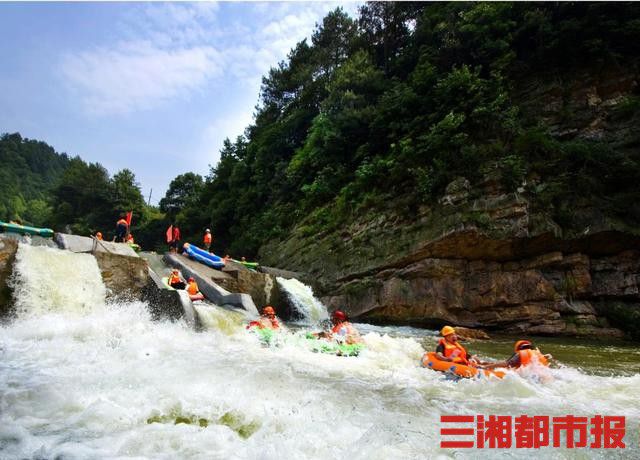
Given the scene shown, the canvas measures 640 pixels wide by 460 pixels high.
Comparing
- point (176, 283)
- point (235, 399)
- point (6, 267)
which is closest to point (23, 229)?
point (6, 267)

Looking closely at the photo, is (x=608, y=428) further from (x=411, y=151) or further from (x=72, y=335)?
(x=411, y=151)

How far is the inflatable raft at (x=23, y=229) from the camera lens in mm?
14969

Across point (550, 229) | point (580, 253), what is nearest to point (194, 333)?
point (550, 229)

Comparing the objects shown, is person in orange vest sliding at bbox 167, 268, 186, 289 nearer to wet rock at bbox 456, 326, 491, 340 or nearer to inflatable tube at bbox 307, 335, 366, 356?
inflatable tube at bbox 307, 335, 366, 356

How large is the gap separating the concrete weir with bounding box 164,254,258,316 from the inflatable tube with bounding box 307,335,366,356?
334 cm

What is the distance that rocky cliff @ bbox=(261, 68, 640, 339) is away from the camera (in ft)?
46.4

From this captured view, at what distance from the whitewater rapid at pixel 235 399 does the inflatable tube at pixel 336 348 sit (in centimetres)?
21

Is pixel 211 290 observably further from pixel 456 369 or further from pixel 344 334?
pixel 456 369

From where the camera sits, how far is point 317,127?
78.9ft

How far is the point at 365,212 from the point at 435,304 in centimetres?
539

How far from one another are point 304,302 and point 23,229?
35.6 feet

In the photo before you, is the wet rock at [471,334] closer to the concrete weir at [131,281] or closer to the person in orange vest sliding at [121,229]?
the concrete weir at [131,281]

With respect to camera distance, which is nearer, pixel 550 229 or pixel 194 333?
pixel 194 333

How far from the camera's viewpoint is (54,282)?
1012cm
